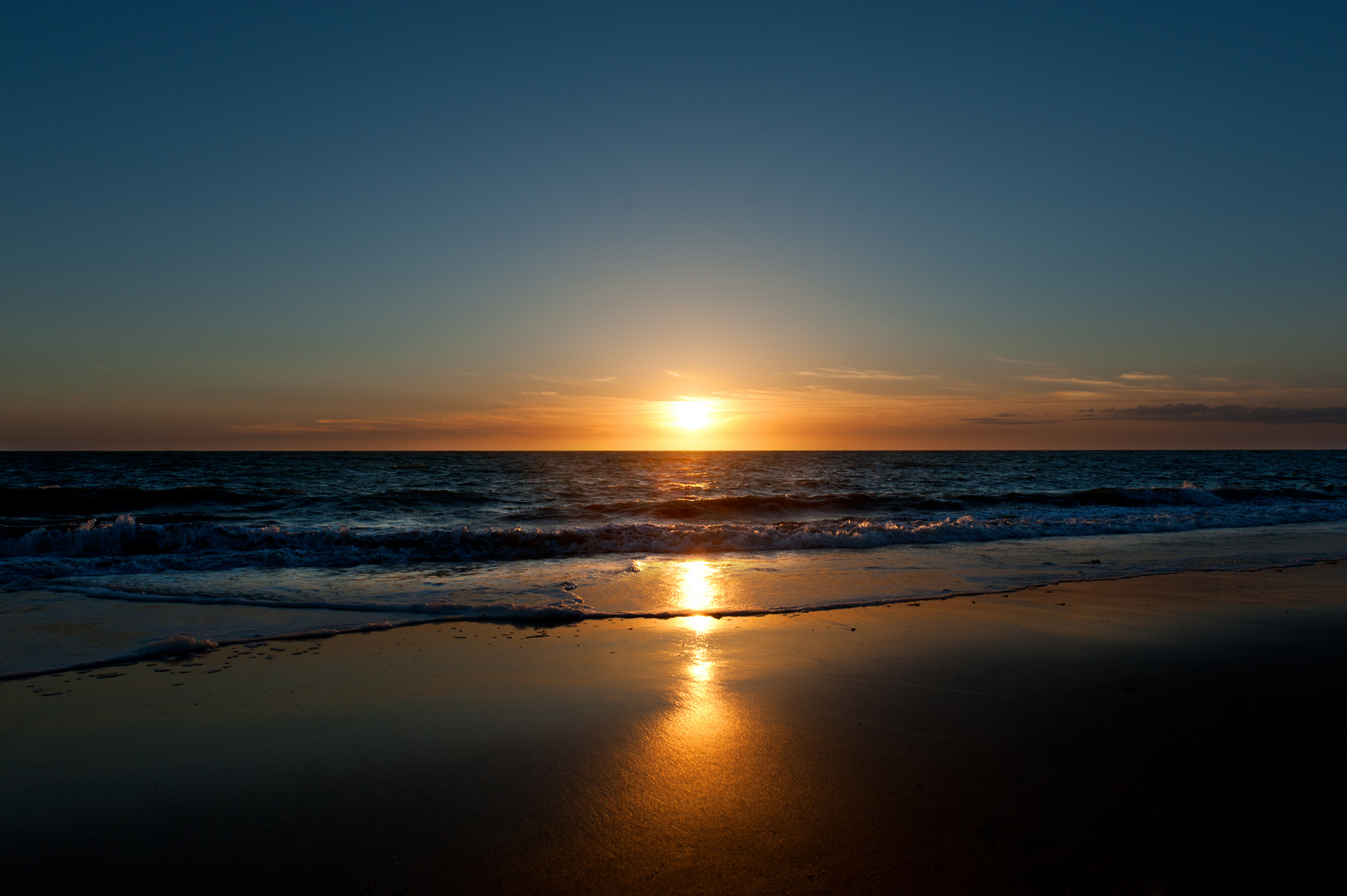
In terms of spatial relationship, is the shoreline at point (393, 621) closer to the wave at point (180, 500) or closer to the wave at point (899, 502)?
the wave at point (899, 502)

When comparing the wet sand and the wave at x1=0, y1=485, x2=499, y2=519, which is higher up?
the wet sand

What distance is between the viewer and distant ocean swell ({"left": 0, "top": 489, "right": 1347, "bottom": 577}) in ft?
38.7

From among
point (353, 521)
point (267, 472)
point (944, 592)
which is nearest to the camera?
point (944, 592)

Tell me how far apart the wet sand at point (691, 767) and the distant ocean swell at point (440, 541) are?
6.62 metres

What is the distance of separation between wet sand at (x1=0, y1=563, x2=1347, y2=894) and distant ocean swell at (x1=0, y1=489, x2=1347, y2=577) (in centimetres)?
662

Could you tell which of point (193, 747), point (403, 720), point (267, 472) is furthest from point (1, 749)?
point (267, 472)

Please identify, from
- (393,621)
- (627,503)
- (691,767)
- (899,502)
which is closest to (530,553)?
(393,621)

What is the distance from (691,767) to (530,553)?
9987 millimetres

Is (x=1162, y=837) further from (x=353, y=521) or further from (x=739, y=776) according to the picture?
(x=353, y=521)

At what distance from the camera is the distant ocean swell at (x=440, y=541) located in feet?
38.7

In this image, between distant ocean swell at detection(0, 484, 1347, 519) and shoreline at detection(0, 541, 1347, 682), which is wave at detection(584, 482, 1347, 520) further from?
shoreline at detection(0, 541, 1347, 682)

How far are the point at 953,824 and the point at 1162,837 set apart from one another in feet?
2.80

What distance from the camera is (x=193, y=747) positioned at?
13.0 feet

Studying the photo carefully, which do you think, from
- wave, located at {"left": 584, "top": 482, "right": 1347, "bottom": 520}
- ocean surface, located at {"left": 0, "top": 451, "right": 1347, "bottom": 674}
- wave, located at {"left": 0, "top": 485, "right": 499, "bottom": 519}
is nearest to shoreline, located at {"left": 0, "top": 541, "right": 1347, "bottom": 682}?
ocean surface, located at {"left": 0, "top": 451, "right": 1347, "bottom": 674}
